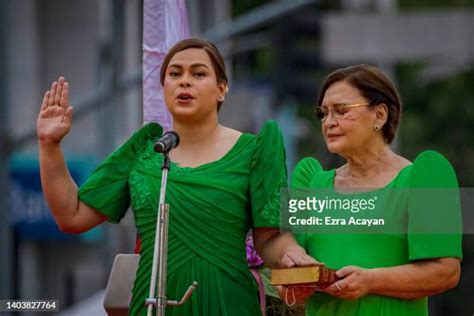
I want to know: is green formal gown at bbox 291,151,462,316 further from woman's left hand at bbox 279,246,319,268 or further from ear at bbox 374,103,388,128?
ear at bbox 374,103,388,128

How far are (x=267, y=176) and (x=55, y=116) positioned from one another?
0.80 metres

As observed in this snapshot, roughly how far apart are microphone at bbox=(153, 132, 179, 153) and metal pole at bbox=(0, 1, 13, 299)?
554cm

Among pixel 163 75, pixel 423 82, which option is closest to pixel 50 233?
pixel 163 75

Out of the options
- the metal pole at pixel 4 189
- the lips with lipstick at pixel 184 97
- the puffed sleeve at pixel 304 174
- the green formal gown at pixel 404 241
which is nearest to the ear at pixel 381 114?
the green formal gown at pixel 404 241

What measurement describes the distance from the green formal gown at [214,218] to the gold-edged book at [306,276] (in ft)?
0.89

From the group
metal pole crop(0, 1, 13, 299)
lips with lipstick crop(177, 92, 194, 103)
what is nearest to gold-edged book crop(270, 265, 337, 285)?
lips with lipstick crop(177, 92, 194, 103)

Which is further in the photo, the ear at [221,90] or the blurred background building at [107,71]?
the blurred background building at [107,71]

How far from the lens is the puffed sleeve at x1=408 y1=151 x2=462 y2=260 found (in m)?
6.23

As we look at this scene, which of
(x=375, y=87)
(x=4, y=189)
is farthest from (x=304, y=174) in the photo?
(x=4, y=189)

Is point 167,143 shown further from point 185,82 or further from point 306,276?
point 306,276

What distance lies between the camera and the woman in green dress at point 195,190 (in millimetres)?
6457

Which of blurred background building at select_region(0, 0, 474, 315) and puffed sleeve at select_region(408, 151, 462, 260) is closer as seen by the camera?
puffed sleeve at select_region(408, 151, 462, 260)

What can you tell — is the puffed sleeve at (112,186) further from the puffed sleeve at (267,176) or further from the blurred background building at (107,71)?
the blurred background building at (107,71)

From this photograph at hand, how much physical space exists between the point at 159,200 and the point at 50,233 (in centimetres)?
→ 1344
